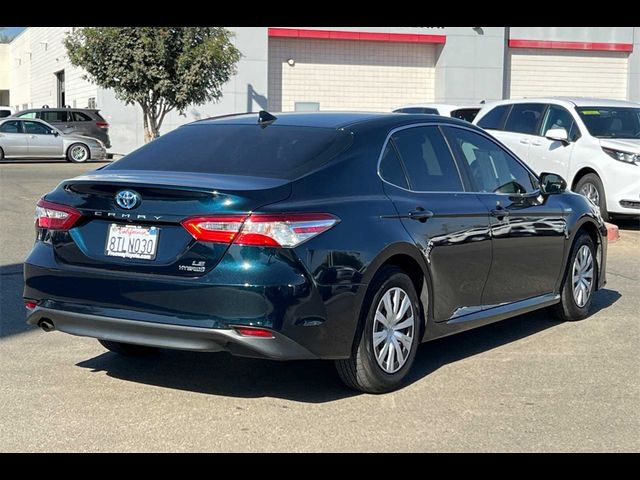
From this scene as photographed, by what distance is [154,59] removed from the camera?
23156mm

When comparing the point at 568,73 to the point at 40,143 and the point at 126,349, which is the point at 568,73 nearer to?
the point at 40,143

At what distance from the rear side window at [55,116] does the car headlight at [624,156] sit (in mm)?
22209

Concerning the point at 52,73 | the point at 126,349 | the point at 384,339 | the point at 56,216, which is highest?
the point at 52,73

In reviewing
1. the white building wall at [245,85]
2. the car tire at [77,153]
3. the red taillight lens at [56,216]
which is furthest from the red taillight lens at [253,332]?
the car tire at [77,153]

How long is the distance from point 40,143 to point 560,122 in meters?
18.7

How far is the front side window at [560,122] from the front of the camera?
46.2 feet

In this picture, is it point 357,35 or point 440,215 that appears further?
point 357,35

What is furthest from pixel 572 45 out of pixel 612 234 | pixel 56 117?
pixel 612 234

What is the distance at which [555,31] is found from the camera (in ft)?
105

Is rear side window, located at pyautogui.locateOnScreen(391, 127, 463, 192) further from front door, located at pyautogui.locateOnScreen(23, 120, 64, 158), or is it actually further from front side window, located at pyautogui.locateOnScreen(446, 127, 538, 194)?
front door, located at pyautogui.locateOnScreen(23, 120, 64, 158)

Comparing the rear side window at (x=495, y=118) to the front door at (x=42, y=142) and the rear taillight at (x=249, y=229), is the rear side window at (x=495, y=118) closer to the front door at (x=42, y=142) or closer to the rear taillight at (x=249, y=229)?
the rear taillight at (x=249, y=229)

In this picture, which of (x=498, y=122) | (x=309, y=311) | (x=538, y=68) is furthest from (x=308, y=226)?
(x=538, y=68)

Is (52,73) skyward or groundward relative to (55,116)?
skyward
